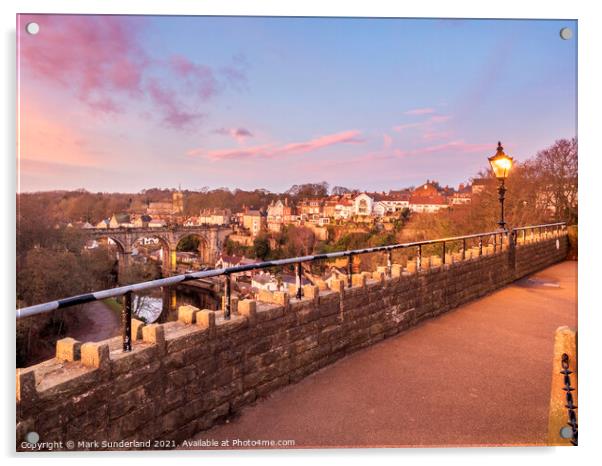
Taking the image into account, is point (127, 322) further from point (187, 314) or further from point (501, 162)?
point (501, 162)

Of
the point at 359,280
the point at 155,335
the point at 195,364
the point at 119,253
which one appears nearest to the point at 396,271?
the point at 359,280

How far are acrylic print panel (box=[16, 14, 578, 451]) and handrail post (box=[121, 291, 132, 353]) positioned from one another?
0.04 ft

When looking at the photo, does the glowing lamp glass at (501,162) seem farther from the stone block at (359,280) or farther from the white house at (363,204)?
the stone block at (359,280)

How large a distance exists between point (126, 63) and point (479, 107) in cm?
344

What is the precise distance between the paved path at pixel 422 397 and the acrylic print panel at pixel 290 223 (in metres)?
0.02

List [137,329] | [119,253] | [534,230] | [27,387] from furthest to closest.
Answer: [119,253], [534,230], [137,329], [27,387]

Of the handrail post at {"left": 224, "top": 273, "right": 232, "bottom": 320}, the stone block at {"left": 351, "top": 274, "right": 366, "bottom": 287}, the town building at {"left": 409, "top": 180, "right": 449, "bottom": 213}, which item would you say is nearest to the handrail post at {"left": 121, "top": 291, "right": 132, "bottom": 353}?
the handrail post at {"left": 224, "top": 273, "right": 232, "bottom": 320}

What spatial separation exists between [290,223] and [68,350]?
3991 millimetres

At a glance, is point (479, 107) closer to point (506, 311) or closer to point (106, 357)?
point (506, 311)

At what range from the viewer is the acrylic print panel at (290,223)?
87.0 inches

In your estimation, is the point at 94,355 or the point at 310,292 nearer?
the point at 94,355

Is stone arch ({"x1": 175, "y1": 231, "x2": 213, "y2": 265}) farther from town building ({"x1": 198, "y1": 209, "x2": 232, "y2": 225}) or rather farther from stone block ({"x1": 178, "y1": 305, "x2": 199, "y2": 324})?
stone block ({"x1": 178, "y1": 305, "x2": 199, "y2": 324})

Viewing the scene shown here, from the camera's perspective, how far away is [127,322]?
1934 mm
